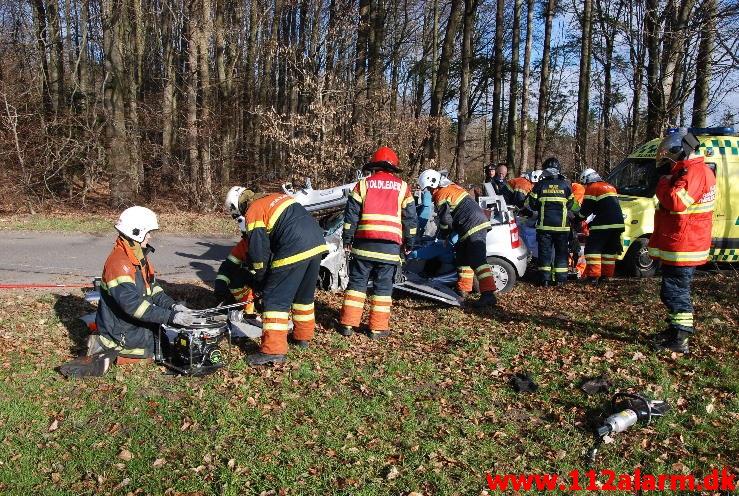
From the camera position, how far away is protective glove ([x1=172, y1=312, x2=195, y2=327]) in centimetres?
513

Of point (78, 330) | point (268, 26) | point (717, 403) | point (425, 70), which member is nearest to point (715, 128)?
point (717, 403)

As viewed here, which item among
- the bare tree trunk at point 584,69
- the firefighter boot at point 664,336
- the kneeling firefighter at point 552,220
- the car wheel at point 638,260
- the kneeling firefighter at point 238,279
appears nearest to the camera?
the firefighter boot at point 664,336

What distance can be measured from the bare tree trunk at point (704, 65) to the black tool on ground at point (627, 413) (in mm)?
5156

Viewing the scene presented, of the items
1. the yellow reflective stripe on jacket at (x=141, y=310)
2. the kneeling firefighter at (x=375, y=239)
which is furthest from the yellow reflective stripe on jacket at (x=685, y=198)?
the yellow reflective stripe on jacket at (x=141, y=310)

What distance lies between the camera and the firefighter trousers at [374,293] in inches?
254

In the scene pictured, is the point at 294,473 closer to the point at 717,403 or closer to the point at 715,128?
the point at 717,403

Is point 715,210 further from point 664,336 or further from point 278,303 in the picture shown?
point 278,303

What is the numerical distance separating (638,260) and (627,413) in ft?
19.5

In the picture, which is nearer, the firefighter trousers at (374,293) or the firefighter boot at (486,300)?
the firefighter trousers at (374,293)

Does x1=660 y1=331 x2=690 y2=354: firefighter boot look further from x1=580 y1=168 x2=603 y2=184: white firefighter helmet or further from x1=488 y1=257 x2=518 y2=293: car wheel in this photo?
x1=580 y1=168 x2=603 y2=184: white firefighter helmet

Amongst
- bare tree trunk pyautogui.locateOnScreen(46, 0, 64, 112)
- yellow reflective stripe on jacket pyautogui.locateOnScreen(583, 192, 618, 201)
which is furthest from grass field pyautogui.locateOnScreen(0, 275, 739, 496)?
bare tree trunk pyautogui.locateOnScreen(46, 0, 64, 112)

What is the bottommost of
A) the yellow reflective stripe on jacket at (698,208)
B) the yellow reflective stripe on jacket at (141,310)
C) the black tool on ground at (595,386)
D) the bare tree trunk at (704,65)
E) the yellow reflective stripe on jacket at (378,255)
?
the black tool on ground at (595,386)

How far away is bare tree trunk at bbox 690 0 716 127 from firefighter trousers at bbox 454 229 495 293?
3752mm

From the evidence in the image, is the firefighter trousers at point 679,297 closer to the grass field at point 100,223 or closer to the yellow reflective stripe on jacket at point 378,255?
the yellow reflective stripe on jacket at point 378,255
